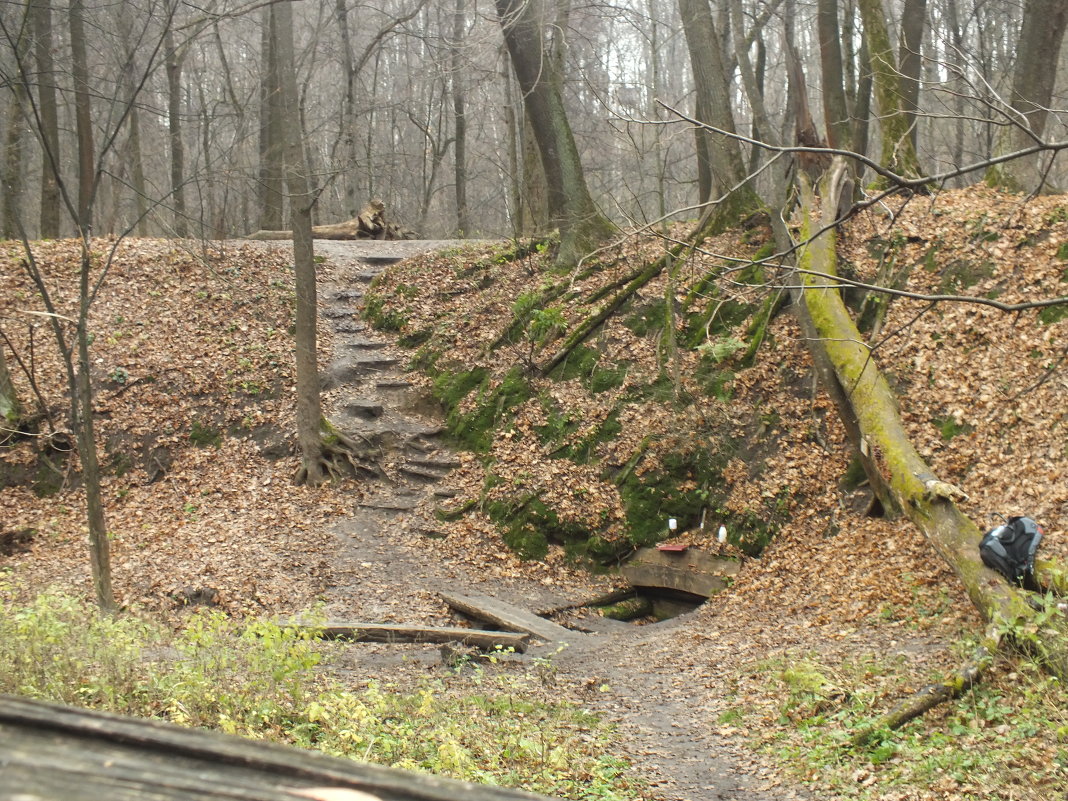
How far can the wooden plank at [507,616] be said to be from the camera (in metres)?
9.41

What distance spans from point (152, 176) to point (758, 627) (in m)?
30.7

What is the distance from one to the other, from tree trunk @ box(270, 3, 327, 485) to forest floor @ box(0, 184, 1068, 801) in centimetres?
66

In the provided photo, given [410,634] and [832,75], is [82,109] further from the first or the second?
[832,75]

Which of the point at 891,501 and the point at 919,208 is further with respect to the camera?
the point at 919,208

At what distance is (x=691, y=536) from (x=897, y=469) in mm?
3126

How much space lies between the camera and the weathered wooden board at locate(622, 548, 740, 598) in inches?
413

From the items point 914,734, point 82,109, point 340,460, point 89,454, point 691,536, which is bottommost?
point 691,536

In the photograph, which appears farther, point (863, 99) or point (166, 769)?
point (863, 99)

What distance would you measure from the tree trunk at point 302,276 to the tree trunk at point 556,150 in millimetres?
4601

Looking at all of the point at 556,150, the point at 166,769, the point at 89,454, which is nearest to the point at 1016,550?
the point at 166,769

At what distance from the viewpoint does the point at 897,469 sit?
8805mm

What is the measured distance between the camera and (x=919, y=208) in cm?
1358

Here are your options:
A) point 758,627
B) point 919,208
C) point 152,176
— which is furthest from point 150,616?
point 152,176

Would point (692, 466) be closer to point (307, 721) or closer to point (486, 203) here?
Result: point (307, 721)
